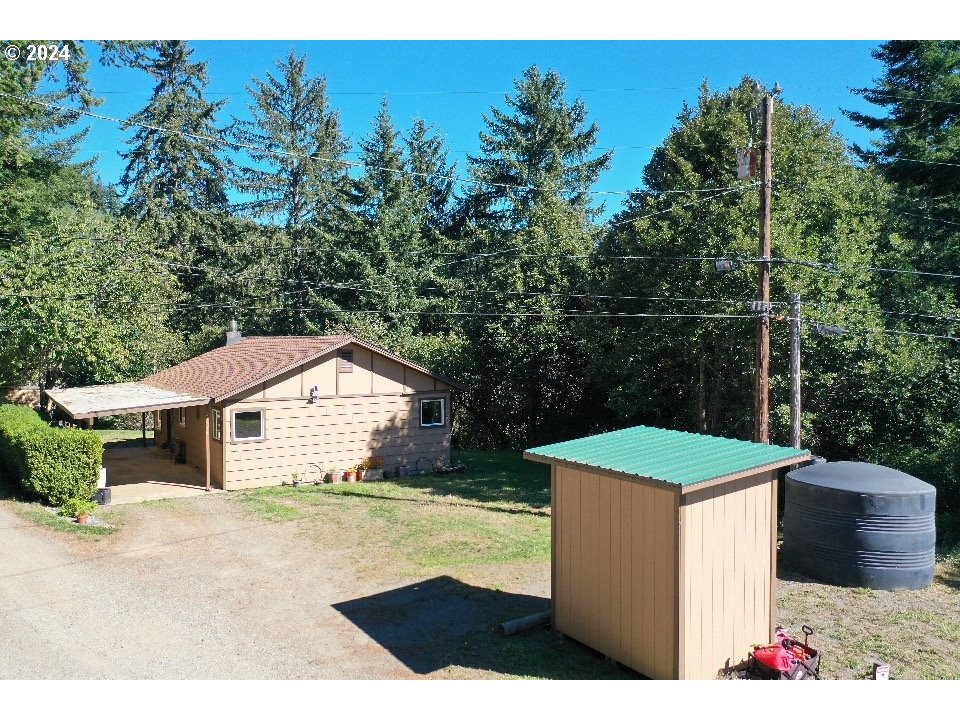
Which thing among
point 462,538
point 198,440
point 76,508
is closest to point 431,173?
point 198,440

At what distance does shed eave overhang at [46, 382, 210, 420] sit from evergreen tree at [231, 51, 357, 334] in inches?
612

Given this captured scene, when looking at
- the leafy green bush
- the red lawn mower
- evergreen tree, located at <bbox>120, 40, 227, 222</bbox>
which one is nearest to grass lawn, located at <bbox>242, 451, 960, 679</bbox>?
the red lawn mower

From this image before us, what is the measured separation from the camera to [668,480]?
6.56m

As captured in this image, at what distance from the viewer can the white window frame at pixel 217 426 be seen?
17.0 metres

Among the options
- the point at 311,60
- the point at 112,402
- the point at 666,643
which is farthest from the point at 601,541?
the point at 311,60

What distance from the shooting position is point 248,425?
17297mm

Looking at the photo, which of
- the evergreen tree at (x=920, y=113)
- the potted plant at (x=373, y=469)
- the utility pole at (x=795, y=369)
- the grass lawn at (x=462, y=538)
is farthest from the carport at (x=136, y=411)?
the evergreen tree at (x=920, y=113)

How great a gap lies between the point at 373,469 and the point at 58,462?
7375 mm

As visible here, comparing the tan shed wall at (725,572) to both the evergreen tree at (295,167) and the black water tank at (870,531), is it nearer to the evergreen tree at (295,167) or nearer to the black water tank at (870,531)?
the black water tank at (870,531)

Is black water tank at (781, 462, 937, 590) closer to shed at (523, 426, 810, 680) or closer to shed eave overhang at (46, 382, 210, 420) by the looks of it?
shed at (523, 426, 810, 680)

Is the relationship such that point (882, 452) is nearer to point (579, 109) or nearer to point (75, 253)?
point (75, 253)

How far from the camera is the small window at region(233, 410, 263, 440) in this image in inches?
672

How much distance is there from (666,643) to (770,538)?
1728mm

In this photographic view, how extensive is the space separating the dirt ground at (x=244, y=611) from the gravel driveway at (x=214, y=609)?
2 cm
